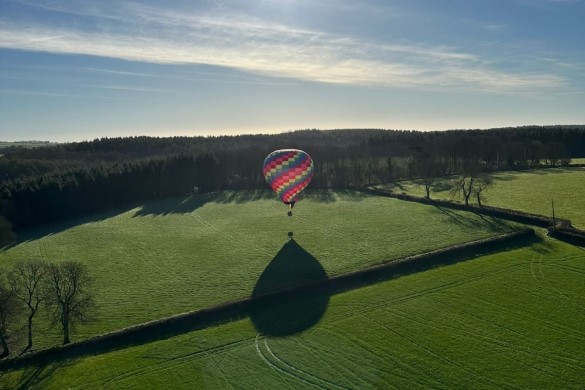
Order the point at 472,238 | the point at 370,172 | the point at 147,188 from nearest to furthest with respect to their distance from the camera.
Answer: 1. the point at 472,238
2. the point at 147,188
3. the point at 370,172

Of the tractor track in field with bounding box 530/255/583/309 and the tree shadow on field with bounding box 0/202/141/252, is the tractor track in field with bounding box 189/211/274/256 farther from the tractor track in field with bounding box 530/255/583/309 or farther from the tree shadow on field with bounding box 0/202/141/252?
the tractor track in field with bounding box 530/255/583/309

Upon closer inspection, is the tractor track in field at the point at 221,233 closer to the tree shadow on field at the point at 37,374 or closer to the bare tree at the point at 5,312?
the bare tree at the point at 5,312

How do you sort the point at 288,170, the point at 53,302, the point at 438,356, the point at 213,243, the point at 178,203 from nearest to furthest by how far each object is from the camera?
the point at 438,356
the point at 53,302
the point at 288,170
the point at 213,243
the point at 178,203

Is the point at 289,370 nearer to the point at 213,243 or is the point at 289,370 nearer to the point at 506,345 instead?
the point at 506,345

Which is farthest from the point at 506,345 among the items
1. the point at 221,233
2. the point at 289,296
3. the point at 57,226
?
the point at 57,226

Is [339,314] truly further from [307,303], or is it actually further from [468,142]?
[468,142]

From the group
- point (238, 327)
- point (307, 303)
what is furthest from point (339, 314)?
point (238, 327)
